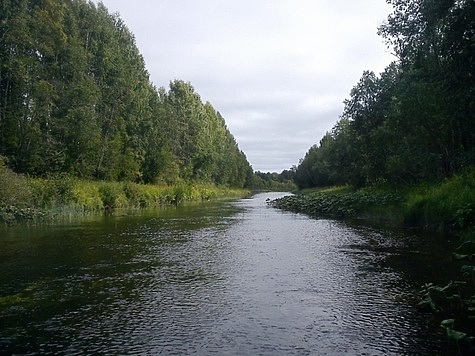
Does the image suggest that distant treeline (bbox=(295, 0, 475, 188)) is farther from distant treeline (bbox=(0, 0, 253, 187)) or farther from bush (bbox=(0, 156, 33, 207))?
distant treeline (bbox=(0, 0, 253, 187))

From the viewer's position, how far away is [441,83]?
19.6 meters

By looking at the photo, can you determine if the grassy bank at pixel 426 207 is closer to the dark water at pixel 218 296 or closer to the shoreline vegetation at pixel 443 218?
the shoreline vegetation at pixel 443 218

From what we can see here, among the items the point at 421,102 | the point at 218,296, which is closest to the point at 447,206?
the point at 421,102

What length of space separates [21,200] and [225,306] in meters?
23.4

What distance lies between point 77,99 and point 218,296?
39640 millimetres

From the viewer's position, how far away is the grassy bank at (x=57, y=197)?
26.9 m

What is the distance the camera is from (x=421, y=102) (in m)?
26.1

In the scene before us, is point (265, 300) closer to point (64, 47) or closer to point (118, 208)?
point (118, 208)

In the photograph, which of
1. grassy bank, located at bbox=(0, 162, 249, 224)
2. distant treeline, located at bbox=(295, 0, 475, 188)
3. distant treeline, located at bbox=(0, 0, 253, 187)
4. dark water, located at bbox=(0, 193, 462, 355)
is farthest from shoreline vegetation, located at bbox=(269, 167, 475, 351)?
distant treeline, located at bbox=(0, 0, 253, 187)

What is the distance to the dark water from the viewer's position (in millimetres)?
7336

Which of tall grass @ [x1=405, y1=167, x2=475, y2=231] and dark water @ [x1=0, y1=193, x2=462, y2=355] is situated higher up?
tall grass @ [x1=405, y1=167, x2=475, y2=231]

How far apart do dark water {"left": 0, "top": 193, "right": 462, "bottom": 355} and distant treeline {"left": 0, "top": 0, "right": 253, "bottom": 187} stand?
21184mm

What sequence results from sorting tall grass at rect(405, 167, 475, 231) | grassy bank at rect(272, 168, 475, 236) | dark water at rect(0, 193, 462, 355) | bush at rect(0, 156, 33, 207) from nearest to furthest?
1. dark water at rect(0, 193, 462, 355)
2. tall grass at rect(405, 167, 475, 231)
3. grassy bank at rect(272, 168, 475, 236)
4. bush at rect(0, 156, 33, 207)

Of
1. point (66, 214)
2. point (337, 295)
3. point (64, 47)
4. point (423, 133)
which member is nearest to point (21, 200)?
point (66, 214)
